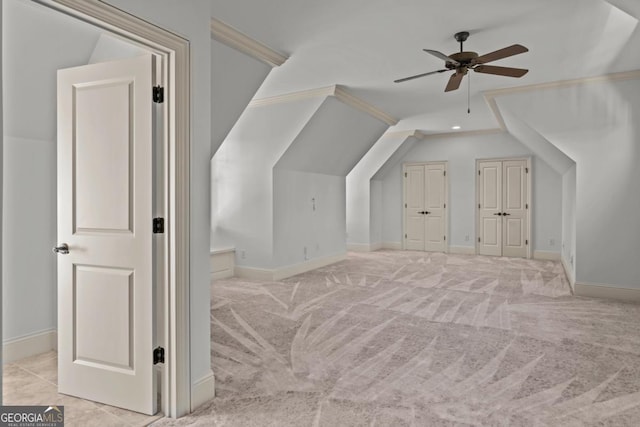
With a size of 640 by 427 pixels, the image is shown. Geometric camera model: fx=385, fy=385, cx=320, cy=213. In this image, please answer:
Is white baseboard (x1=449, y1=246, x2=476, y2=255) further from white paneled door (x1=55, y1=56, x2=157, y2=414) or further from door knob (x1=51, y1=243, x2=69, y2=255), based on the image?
door knob (x1=51, y1=243, x2=69, y2=255)

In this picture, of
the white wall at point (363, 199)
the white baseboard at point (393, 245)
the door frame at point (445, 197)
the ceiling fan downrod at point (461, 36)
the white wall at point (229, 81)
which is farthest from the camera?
the white baseboard at point (393, 245)

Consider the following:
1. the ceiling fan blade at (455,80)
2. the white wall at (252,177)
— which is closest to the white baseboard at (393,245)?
the white wall at (252,177)

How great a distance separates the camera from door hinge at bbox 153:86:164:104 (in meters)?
2.12

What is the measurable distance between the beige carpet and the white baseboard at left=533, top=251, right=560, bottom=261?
271 centimetres

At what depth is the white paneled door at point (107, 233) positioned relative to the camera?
2148 mm

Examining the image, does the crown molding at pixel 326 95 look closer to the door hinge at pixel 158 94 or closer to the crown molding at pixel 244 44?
the crown molding at pixel 244 44

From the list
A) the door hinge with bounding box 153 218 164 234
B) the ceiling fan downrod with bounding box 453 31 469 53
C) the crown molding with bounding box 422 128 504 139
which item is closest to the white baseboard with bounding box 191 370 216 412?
the door hinge with bounding box 153 218 164 234

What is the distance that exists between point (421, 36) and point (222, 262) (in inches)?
165

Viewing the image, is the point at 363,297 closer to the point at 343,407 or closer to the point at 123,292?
the point at 343,407

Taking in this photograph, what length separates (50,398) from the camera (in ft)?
7.59

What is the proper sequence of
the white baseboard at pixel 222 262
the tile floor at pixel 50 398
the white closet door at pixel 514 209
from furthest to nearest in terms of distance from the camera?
the white closet door at pixel 514 209, the white baseboard at pixel 222 262, the tile floor at pixel 50 398

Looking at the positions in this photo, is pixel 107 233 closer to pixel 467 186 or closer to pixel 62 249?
pixel 62 249

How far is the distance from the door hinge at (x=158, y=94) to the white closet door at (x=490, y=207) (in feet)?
25.1

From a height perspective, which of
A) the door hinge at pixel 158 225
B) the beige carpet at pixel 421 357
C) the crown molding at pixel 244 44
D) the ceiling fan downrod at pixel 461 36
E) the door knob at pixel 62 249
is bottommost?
the beige carpet at pixel 421 357
